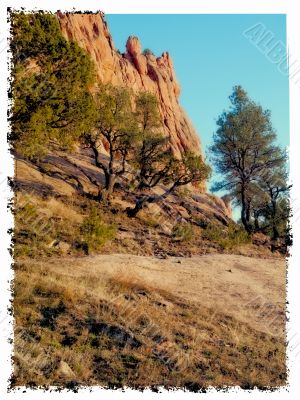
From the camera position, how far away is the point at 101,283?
56.5 feet

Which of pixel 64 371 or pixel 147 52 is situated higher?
pixel 147 52

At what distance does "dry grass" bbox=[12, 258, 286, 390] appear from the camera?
450 inches

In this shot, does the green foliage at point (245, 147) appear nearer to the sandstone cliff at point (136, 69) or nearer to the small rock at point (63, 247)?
the small rock at point (63, 247)

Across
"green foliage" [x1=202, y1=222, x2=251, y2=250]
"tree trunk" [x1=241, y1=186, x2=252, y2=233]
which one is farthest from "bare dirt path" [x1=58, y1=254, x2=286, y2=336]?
"tree trunk" [x1=241, y1=186, x2=252, y2=233]

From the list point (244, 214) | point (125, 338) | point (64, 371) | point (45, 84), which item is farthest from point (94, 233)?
point (244, 214)

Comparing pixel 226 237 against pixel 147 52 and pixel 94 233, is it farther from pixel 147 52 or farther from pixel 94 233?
pixel 147 52

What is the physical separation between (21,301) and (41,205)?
13.5 metres

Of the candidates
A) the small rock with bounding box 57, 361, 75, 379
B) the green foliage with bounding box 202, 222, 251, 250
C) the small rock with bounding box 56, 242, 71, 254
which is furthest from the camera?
the green foliage with bounding box 202, 222, 251, 250

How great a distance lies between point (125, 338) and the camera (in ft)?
43.6

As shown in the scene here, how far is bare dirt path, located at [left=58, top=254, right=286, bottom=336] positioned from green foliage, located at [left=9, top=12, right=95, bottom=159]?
6.62 meters

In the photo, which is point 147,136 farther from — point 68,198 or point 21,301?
point 21,301

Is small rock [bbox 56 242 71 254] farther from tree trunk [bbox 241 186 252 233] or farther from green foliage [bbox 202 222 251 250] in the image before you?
tree trunk [bbox 241 186 252 233]

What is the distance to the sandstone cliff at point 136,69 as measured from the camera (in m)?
74.9

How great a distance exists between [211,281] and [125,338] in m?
9.43
